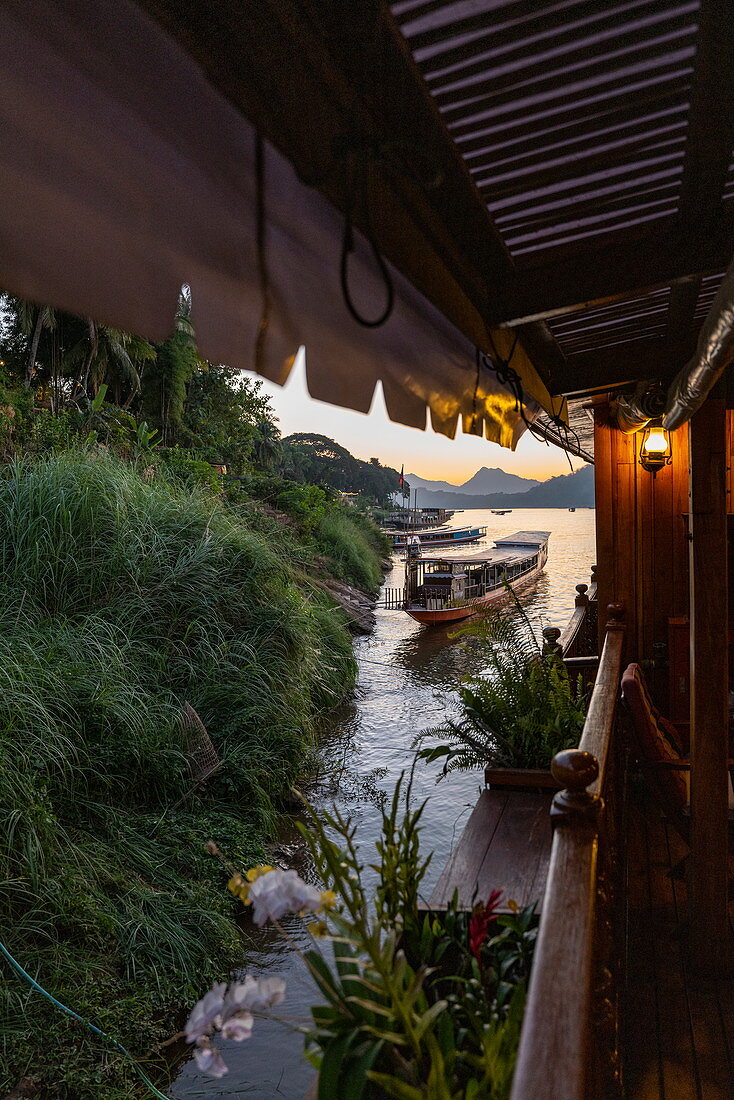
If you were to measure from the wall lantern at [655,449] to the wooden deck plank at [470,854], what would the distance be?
124 inches

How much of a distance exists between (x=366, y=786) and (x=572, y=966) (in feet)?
23.4

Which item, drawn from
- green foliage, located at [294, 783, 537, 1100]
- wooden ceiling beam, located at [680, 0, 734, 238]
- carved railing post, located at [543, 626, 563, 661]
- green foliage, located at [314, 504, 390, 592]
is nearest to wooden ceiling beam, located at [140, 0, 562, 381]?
wooden ceiling beam, located at [680, 0, 734, 238]

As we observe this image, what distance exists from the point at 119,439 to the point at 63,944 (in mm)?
9364

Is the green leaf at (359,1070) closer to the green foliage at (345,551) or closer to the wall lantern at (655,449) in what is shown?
the wall lantern at (655,449)

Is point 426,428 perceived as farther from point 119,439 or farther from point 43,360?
point 43,360

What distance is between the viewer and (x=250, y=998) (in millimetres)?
1248

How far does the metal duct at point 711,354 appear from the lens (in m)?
1.68

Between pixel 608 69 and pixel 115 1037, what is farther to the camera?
pixel 115 1037

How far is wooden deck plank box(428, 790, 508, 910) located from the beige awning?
214cm

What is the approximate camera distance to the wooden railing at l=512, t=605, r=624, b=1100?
1.03 meters

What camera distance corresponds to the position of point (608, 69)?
1611 millimetres

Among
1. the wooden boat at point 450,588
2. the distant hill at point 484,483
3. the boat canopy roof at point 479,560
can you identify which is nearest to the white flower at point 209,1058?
the wooden boat at point 450,588

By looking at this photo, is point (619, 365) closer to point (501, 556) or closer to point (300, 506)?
point (300, 506)

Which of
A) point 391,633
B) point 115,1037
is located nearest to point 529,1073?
point 115,1037
